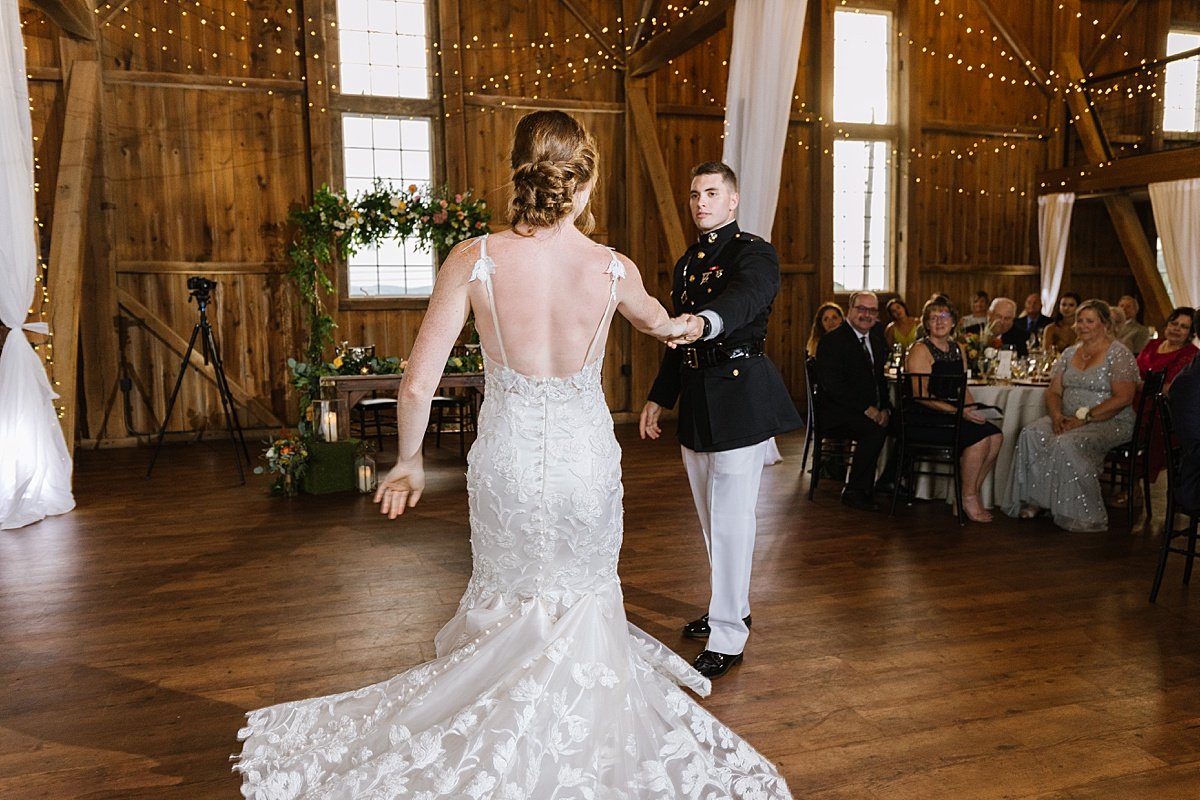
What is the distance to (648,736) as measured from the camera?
224cm

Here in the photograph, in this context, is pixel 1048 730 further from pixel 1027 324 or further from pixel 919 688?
pixel 1027 324

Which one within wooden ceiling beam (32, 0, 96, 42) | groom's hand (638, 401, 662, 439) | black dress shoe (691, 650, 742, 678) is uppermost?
wooden ceiling beam (32, 0, 96, 42)

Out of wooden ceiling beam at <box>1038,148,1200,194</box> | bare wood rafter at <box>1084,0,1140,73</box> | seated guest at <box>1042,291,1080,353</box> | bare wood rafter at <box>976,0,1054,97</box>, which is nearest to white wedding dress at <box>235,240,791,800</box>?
seated guest at <box>1042,291,1080,353</box>

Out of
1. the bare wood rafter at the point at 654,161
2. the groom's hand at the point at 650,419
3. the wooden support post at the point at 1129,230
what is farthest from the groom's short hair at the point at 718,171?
the wooden support post at the point at 1129,230

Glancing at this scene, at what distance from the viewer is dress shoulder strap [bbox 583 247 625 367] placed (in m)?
2.14

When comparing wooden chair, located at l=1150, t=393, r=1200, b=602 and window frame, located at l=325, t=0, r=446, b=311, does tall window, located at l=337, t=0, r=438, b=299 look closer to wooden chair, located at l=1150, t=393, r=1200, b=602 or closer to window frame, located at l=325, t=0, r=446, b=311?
window frame, located at l=325, t=0, r=446, b=311

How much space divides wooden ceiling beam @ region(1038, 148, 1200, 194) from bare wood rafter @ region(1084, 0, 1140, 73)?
1.79 metres

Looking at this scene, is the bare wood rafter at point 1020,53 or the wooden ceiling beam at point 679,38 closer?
the wooden ceiling beam at point 679,38

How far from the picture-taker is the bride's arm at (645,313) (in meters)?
2.20

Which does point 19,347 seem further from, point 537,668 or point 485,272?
point 537,668

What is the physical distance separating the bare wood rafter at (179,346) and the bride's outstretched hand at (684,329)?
6.93 meters

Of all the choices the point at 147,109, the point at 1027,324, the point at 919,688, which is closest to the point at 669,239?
the point at 1027,324

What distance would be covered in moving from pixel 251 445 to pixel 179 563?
154 inches

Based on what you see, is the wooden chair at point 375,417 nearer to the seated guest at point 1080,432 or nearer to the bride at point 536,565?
the seated guest at point 1080,432
